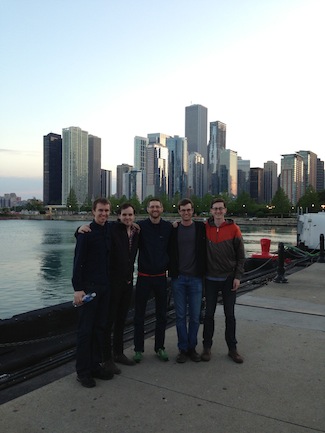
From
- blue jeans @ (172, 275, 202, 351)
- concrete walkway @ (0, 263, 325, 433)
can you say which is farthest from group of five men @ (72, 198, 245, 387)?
concrete walkway @ (0, 263, 325, 433)

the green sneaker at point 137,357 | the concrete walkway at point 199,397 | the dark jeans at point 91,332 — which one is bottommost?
the concrete walkway at point 199,397

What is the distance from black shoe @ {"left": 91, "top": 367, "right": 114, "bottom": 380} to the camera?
4.29 meters

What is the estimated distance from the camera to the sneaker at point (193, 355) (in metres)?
4.88

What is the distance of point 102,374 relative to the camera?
4.29 meters

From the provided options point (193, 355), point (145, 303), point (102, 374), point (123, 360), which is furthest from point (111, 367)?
point (193, 355)

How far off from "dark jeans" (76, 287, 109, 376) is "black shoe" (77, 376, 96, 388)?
40 mm

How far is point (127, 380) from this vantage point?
427 centimetres

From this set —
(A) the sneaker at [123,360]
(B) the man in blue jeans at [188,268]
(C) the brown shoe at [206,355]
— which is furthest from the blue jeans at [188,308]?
(A) the sneaker at [123,360]

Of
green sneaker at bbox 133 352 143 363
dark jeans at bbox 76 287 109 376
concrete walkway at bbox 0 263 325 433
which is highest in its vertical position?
dark jeans at bbox 76 287 109 376

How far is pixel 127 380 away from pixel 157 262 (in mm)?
1385

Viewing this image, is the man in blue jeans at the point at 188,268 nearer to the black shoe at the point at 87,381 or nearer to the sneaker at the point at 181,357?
the sneaker at the point at 181,357

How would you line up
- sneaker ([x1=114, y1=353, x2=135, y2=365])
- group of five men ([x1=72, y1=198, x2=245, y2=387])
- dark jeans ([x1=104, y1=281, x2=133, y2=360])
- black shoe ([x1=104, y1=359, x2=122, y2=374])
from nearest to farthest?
group of five men ([x1=72, y1=198, x2=245, y2=387]) < black shoe ([x1=104, y1=359, x2=122, y2=374]) < dark jeans ([x1=104, y1=281, x2=133, y2=360]) < sneaker ([x1=114, y1=353, x2=135, y2=365])

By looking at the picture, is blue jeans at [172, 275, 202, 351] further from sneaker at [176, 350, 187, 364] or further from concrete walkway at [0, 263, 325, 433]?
concrete walkway at [0, 263, 325, 433]

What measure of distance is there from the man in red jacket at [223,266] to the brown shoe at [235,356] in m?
0.05
